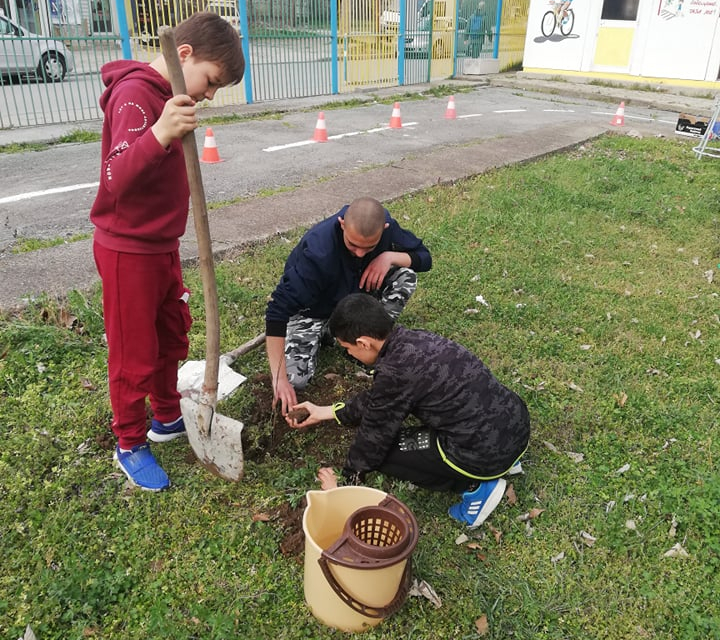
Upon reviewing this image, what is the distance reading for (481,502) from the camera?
8.95 ft

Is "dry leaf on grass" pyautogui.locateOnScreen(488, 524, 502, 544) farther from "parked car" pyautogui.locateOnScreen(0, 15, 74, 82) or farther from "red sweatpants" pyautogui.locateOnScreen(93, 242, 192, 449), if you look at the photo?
"parked car" pyautogui.locateOnScreen(0, 15, 74, 82)

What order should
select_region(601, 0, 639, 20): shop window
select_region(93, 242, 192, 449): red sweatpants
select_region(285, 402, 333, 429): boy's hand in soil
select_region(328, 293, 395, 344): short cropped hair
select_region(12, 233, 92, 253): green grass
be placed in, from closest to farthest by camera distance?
select_region(93, 242, 192, 449): red sweatpants
select_region(328, 293, 395, 344): short cropped hair
select_region(285, 402, 333, 429): boy's hand in soil
select_region(12, 233, 92, 253): green grass
select_region(601, 0, 639, 20): shop window

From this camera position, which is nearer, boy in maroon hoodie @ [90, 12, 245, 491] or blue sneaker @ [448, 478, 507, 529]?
boy in maroon hoodie @ [90, 12, 245, 491]

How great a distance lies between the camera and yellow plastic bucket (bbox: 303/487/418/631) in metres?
2.06

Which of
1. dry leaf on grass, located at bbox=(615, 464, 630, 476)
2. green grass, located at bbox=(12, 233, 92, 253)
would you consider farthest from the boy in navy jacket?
green grass, located at bbox=(12, 233, 92, 253)

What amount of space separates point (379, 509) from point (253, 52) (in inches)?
476

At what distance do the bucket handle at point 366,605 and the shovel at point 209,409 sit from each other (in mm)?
812

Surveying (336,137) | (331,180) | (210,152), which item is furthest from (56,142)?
(331,180)

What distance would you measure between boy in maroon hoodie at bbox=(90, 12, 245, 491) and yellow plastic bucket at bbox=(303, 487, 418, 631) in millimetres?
878

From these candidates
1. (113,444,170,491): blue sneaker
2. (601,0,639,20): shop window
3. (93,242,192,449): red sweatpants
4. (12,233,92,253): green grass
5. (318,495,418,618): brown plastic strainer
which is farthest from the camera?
(601,0,639,20): shop window

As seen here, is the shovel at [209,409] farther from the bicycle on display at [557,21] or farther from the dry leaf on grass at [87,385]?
the bicycle on display at [557,21]

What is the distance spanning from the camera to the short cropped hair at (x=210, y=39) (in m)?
2.23

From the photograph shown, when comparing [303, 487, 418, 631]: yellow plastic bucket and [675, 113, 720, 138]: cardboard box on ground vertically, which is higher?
[675, 113, 720, 138]: cardboard box on ground

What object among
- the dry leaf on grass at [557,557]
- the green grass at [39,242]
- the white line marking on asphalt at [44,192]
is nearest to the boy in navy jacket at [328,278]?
the dry leaf on grass at [557,557]
